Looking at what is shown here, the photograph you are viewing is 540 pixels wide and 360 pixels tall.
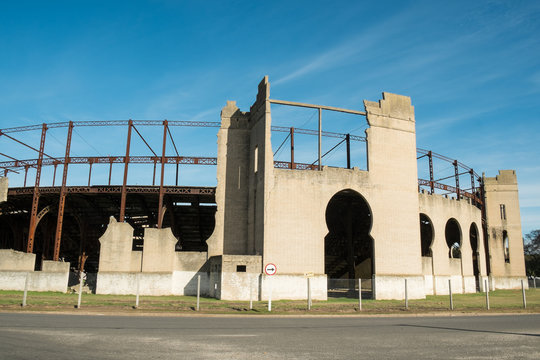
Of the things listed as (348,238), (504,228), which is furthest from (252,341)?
(504,228)

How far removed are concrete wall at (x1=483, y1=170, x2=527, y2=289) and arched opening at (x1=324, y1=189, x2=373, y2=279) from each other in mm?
14250

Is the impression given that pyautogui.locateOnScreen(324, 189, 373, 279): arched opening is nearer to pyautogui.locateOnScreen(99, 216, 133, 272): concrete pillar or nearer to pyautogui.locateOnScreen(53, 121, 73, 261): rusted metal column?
pyautogui.locateOnScreen(99, 216, 133, 272): concrete pillar

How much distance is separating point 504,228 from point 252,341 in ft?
167

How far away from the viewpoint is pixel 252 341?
35.6ft

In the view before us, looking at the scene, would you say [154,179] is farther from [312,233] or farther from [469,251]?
[469,251]

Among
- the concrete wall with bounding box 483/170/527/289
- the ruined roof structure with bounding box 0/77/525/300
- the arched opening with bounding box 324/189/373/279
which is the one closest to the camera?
the ruined roof structure with bounding box 0/77/525/300

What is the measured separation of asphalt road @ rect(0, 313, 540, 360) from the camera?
9.05m

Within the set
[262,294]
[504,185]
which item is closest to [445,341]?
[262,294]

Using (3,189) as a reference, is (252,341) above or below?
below

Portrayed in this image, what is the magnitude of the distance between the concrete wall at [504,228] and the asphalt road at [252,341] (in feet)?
132

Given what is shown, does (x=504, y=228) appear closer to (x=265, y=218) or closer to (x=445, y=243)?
(x=445, y=243)

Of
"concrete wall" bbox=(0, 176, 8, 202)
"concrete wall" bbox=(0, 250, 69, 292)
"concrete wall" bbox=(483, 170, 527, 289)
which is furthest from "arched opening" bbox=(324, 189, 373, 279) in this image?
"concrete wall" bbox=(0, 176, 8, 202)

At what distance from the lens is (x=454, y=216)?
41.8 m

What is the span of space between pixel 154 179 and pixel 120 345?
107 ft
